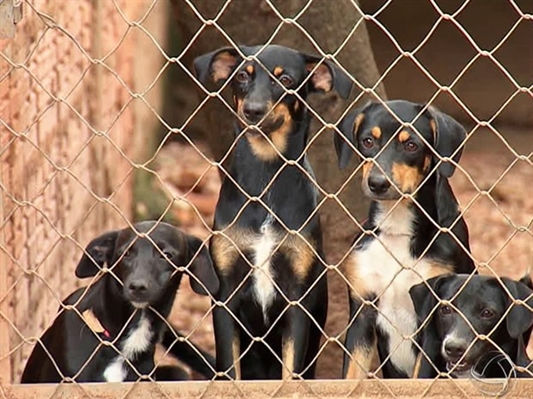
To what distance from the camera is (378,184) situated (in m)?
4.77

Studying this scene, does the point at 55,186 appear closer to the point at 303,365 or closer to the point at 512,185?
the point at 303,365

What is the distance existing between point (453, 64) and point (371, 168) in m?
5.76

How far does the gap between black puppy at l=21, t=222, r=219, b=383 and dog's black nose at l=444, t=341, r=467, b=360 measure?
853 millimetres

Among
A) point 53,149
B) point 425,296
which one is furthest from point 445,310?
point 53,149

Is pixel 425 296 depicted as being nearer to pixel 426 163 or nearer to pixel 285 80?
pixel 426 163

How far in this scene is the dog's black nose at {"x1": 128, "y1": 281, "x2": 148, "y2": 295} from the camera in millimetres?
4730

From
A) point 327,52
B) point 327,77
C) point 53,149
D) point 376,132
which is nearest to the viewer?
point 376,132

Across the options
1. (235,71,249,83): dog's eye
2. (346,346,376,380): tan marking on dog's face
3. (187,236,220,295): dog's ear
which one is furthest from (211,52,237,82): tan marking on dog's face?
(346,346,376,380): tan marking on dog's face

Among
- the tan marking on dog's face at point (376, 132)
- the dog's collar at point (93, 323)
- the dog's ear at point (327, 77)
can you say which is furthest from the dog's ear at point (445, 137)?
the dog's collar at point (93, 323)

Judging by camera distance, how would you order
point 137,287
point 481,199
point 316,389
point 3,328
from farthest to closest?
point 481,199
point 137,287
point 3,328
point 316,389

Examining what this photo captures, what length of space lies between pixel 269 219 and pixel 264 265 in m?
0.16

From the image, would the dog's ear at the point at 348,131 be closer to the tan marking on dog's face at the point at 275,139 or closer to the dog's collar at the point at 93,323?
the tan marking on dog's face at the point at 275,139

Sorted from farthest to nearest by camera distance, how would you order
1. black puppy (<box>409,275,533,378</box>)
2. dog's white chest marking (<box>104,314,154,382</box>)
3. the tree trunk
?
the tree trunk, dog's white chest marking (<box>104,314,154,382</box>), black puppy (<box>409,275,533,378</box>)

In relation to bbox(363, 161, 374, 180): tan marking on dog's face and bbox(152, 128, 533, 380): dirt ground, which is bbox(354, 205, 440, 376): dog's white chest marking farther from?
bbox(152, 128, 533, 380): dirt ground
